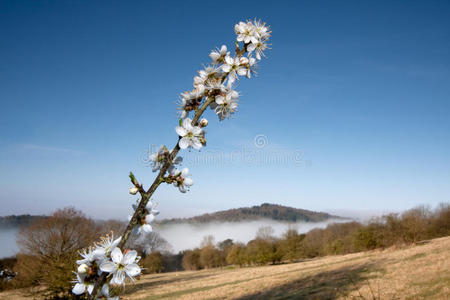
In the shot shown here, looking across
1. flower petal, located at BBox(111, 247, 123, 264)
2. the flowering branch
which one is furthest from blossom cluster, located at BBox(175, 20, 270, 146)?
flower petal, located at BBox(111, 247, 123, 264)

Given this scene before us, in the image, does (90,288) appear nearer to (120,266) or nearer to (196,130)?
(120,266)

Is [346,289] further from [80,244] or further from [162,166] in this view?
[80,244]

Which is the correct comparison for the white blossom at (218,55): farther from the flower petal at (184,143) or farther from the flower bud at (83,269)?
the flower bud at (83,269)

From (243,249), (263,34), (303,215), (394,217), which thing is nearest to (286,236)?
(243,249)

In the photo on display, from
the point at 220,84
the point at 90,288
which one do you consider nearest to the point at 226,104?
the point at 220,84

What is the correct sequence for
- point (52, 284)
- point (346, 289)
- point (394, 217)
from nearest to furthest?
point (346, 289) < point (52, 284) < point (394, 217)

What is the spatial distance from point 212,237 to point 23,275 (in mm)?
53498

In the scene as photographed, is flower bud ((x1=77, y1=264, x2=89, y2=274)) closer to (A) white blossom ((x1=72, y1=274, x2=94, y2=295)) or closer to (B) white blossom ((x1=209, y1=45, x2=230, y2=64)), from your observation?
(A) white blossom ((x1=72, y1=274, x2=94, y2=295))

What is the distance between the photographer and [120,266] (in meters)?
1.36

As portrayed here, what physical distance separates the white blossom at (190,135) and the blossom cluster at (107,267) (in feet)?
1.91

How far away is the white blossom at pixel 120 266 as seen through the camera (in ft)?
4.25

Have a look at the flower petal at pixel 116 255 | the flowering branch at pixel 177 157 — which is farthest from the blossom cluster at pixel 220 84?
the flower petal at pixel 116 255

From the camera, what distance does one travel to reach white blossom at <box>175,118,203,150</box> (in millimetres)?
1565

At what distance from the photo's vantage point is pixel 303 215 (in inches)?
4732
